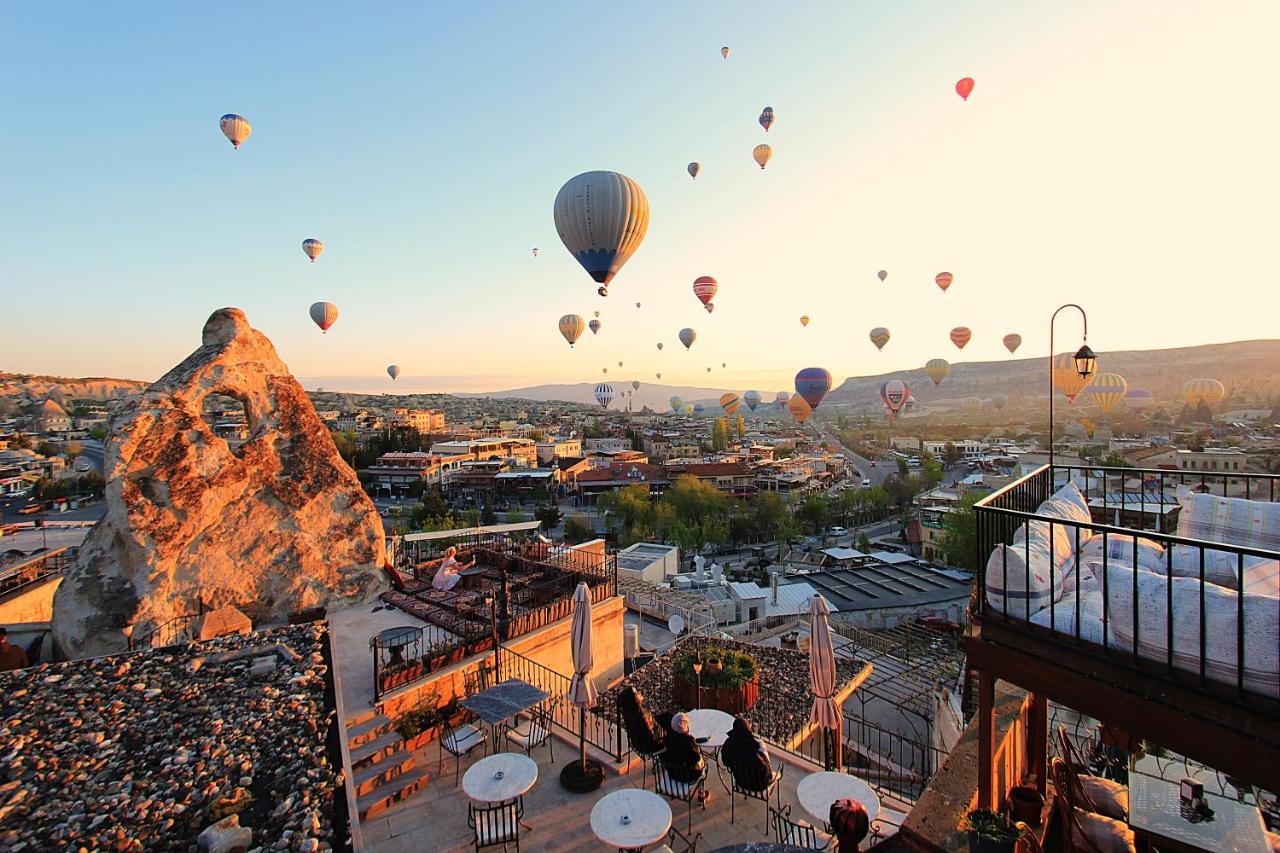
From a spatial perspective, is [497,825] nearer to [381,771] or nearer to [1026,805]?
[381,771]

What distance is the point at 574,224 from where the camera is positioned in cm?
1723

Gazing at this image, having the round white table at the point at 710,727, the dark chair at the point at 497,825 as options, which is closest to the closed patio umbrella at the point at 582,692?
the dark chair at the point at 497,825

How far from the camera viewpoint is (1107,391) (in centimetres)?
3909

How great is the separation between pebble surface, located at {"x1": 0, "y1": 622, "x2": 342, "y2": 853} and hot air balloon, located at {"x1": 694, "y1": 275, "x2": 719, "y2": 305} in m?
28.2

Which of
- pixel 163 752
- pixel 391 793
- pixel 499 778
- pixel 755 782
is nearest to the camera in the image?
pixel 163 752

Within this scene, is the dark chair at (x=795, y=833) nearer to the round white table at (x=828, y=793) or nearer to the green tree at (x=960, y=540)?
the round white table at (x=828, y=793)

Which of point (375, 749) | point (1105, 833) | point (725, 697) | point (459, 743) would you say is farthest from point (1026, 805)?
point (375, 749)

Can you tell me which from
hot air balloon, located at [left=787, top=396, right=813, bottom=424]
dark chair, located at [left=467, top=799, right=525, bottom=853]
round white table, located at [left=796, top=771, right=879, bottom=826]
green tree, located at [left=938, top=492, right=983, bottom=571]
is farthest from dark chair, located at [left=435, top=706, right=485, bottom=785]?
hot air balloon, located at [left=787, top=396, right=813, bottom=424]

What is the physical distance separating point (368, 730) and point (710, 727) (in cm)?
412

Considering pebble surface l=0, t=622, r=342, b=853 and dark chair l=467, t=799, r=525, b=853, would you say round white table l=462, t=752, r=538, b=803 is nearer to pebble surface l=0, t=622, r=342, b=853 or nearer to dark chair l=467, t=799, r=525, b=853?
dark chair l=467, t=799, r=525, b=853

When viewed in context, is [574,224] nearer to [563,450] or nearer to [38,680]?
[38,680]

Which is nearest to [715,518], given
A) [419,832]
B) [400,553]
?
[400,553]

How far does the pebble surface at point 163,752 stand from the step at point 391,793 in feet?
4.29

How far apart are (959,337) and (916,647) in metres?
33.0
